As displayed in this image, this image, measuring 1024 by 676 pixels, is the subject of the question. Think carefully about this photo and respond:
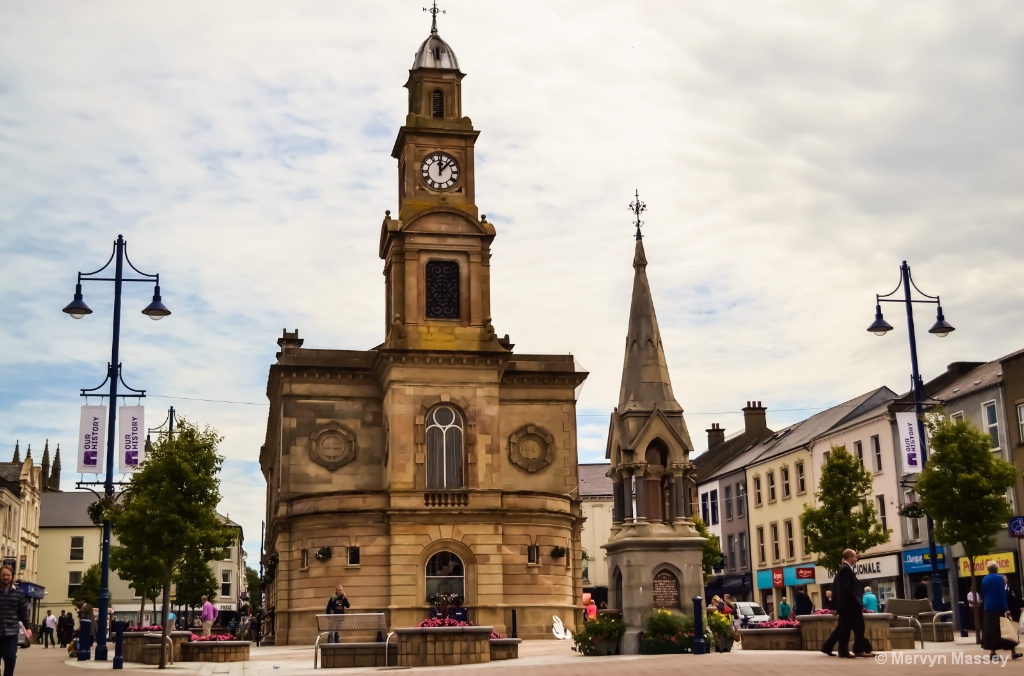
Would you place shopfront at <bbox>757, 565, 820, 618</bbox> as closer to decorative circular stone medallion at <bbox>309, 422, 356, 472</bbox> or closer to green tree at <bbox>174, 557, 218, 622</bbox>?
decorative circular stone medallion at <bbox>309, 422, 356, 472</bbox>

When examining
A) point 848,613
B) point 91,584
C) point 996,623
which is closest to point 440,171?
Answer: point 848,613

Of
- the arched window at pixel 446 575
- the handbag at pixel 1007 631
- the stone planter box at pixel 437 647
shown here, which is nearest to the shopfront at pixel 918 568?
the arched window at pixel 446 575

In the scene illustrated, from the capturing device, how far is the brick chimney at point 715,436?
86812mm

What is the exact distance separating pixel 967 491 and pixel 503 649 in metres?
13.7

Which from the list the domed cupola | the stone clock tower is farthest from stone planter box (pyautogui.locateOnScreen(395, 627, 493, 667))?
the domed cupola

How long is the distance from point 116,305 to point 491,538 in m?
20.9

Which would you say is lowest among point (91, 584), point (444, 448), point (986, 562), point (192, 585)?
point (986, 562)

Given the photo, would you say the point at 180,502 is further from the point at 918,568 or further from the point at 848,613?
the point at 918,568

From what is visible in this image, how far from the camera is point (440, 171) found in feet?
177

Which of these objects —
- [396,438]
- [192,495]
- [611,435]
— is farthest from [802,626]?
[396,438]

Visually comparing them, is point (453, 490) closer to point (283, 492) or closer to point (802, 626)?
point (283, 492)

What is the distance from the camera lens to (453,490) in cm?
4750

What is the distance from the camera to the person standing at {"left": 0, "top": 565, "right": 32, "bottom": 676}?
17.9 metres

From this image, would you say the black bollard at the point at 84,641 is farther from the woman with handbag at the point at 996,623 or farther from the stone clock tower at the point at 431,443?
the woman with handbag at the point at 996,623
